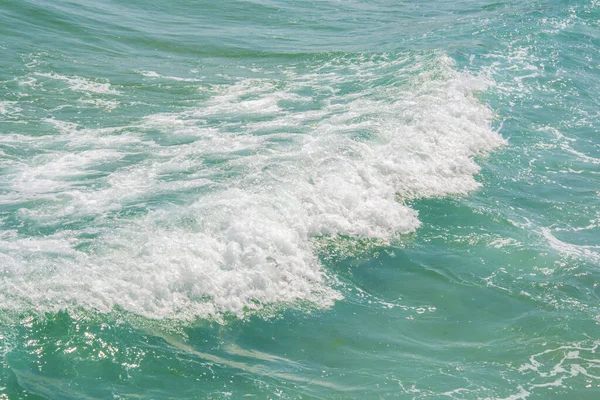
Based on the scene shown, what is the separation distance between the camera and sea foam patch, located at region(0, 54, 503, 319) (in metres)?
7.73

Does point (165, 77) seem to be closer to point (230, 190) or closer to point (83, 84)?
point (83, 84)

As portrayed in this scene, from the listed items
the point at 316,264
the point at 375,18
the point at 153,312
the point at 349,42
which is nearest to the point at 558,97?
the point at 349,42

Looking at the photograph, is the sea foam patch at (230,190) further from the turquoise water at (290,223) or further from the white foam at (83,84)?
the white foam at (83,84)

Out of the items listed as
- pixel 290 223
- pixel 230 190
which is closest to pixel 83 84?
pixel 230 190

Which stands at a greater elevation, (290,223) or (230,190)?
(230,190)

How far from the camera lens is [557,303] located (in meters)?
8.52

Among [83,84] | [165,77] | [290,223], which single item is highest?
[165,77]

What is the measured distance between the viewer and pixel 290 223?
30.9 feet

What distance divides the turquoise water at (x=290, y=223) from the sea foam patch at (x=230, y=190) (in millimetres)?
37

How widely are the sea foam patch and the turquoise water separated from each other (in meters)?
0.04

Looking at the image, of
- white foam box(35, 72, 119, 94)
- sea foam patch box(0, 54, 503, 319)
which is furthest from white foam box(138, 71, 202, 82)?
white foam box(35, 72, 119, 94)

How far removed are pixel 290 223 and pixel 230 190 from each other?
3.82 feet

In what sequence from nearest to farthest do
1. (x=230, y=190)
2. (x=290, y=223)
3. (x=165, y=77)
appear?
1. (x=290, y=223)
2. (x=230, y=190)
3. (x=165, y=77)

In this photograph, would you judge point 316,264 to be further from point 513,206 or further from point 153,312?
point 513,206
